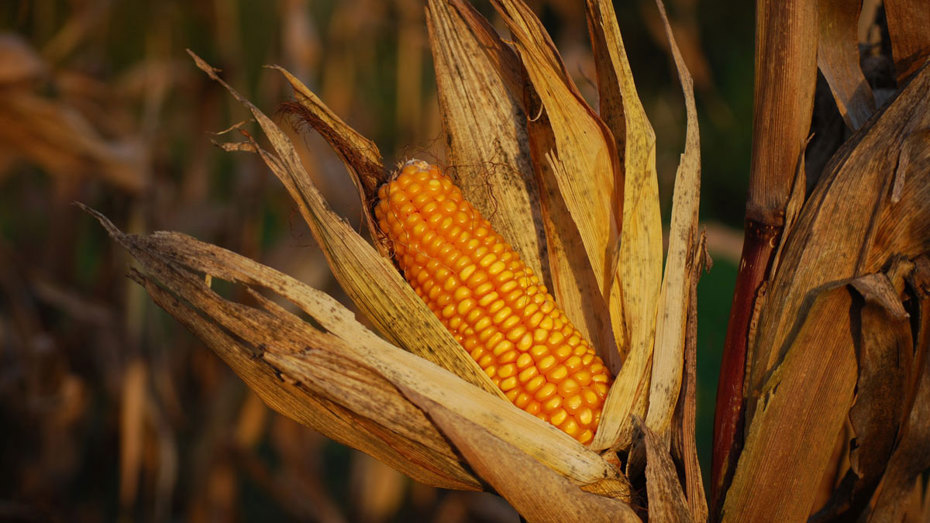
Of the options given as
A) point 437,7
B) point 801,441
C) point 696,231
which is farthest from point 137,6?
point 801,441

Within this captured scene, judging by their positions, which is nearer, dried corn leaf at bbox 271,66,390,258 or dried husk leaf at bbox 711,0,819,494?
dried husk leaf at bbox 711,0,819,494

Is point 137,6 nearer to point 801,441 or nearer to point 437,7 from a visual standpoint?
point 437,7

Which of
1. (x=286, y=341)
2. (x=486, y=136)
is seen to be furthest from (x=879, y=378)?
(x=286, y=341)

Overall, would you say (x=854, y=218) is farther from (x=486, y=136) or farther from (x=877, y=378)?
(x=486, y=136)

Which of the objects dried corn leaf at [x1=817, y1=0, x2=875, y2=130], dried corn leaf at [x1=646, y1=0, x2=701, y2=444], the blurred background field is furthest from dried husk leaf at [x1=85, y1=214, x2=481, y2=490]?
the blurred background field

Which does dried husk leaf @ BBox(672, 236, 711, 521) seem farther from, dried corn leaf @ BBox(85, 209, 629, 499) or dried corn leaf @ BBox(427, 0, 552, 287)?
dried corn leaf @ BBox(427, 0, 552, 287)

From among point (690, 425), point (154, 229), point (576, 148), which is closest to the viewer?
point (690, 425)

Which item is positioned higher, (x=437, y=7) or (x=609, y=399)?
(x=437, y=7)
